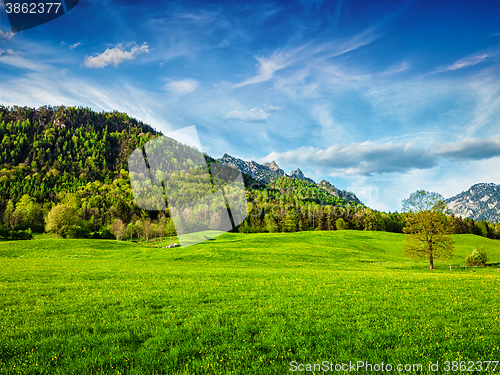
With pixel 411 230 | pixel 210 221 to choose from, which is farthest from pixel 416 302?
pixel 210 221

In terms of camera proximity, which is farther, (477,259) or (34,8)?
(477,259)

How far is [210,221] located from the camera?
13475 centimetres

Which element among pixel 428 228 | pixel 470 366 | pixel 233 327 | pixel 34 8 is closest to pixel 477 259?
pixel 428 228

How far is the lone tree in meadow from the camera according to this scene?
44.9 meters

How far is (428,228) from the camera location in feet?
149

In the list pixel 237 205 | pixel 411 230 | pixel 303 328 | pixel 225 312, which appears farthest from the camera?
pixel 237 205

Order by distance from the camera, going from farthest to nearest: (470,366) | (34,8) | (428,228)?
(428,228) < (34,8) < (470,366)

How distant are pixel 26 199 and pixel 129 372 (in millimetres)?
233864

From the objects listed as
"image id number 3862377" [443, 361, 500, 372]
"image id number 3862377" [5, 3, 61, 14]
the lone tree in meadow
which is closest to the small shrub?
the lone tree in meadow

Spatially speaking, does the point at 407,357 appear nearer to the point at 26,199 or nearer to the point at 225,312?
the point at 225,312
